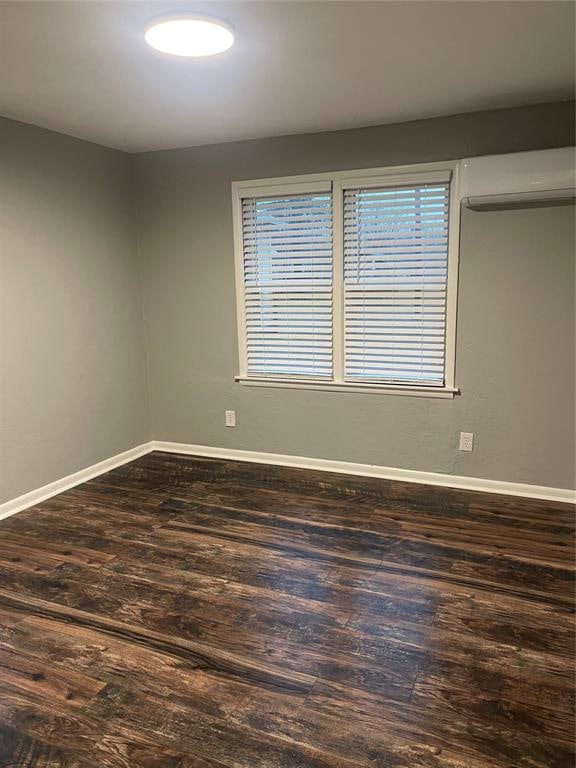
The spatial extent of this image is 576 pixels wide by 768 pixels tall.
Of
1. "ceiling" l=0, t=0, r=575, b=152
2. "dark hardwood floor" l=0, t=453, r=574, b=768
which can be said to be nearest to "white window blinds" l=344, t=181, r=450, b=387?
"ceiling" l=0, t=0, r=575, b=152

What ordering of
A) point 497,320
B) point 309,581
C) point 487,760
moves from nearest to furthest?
point 487,760 → point 309,581 → point 497,320

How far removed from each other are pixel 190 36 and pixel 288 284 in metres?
2.00

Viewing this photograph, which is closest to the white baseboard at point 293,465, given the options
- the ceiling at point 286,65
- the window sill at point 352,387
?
the window sill at point 352,387

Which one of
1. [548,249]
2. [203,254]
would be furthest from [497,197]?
[203,254]

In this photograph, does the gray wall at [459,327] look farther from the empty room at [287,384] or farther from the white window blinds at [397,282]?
the white window blinds at [397,282]

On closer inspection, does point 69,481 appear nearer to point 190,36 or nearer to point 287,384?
point 287,384

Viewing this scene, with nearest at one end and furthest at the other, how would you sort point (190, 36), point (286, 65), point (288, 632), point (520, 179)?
point (190, 36), point (288, 632), point (286, 65), point (520, 179)

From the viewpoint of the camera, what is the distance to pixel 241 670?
2.04 metres

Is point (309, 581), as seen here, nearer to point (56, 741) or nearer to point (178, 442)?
point (56, 741)

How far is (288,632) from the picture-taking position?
2252 millimetres

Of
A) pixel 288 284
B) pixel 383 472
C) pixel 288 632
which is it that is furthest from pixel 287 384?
pixel 288 632

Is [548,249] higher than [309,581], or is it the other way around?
[548,249]

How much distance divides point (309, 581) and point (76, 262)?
2.66m

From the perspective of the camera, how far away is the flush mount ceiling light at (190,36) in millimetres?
2047
